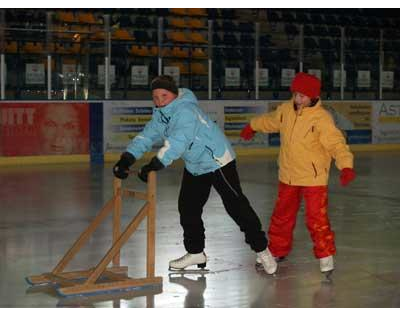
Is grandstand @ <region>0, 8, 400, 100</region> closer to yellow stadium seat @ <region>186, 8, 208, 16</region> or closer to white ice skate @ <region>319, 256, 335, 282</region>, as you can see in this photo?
yellow stadium seat @ <region>186, 8, 208, 16</region>

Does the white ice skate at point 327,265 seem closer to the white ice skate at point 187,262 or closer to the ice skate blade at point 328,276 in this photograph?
the ice skate blade at point 328,276

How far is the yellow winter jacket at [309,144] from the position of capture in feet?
22.1

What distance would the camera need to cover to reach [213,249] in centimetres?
792

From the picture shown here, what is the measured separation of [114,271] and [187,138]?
3.74 ft

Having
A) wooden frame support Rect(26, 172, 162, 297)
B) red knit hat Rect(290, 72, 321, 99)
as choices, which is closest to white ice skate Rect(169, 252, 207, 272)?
wooden frame support Rect(26, 172, 162, 297)

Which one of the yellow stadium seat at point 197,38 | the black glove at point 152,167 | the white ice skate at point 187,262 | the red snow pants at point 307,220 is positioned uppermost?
the yellow stadium seat at point 197,38

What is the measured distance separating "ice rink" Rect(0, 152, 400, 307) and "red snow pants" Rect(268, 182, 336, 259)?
193 mm

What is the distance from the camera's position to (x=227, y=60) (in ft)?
66.6

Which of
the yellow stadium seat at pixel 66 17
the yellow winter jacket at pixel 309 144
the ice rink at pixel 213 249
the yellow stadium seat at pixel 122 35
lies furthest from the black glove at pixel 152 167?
the yellow stadium seat at pixel 122 35

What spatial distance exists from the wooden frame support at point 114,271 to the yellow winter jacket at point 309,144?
43.3 inches

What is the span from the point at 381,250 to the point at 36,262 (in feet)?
9.51

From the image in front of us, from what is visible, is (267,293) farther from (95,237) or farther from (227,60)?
(227,60)

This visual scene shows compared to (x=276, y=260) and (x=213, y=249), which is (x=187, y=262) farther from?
(x=213, y=249)

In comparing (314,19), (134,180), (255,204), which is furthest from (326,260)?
(314,19)
